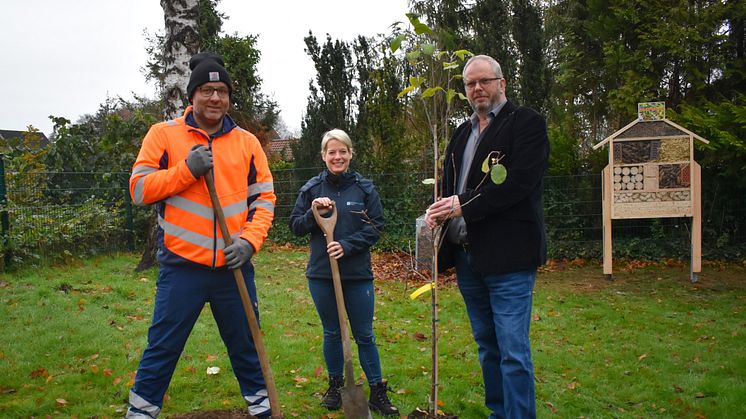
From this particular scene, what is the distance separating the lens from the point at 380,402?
353 cm

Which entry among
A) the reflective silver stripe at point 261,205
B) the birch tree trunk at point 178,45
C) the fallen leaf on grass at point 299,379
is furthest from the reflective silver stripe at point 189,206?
the birch tree trunk at point 178,45

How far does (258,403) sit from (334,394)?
681mm

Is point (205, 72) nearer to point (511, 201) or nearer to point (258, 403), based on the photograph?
point (511, 201)

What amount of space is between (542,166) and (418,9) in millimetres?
14686

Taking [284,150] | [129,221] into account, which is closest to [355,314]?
[129,221]

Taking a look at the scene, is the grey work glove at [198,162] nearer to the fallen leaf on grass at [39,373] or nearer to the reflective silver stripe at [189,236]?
the reflective silver stripe at [189,236]

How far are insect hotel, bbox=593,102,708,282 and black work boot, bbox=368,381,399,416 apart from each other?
18.0 feet

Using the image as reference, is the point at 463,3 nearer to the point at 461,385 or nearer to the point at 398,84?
the point at 398,84

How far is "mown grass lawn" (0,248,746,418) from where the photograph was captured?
149 inches

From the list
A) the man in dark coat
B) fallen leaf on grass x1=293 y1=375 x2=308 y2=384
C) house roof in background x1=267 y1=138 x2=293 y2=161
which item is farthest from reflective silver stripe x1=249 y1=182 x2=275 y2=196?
house roof in background x1=267 y1=138 x2=293 y2=161

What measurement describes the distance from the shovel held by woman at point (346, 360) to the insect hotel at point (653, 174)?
18.2 ft

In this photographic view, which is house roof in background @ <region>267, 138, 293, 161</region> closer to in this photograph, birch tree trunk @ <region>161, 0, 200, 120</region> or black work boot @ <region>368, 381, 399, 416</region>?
birch tree trunk @ <region>161, 0, 200, 120</region>

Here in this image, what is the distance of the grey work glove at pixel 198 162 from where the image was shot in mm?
2691

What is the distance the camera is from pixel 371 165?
11.4m
